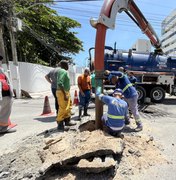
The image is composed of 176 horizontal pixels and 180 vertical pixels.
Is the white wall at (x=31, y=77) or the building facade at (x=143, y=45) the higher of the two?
the building facade at (x=143, y=45)

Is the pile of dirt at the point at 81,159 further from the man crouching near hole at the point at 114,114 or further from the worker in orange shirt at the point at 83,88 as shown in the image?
the worker in orange shirt at the point at 83,88

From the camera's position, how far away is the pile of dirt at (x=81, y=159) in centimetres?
307

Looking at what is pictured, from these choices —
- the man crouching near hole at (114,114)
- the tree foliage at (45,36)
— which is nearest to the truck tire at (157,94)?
the man crouching near hole at (114,114)

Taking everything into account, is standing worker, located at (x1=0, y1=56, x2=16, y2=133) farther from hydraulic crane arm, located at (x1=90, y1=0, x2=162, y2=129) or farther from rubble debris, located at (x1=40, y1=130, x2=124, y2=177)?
hydraulic crane arm, located at (x1=90, y1=0, x2=162, y2=129)

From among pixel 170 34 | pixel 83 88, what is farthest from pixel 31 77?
pixel 170 34

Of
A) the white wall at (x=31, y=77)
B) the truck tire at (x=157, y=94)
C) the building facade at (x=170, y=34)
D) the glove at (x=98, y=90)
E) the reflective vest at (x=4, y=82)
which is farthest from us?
the building facade at (x=170, y=34)

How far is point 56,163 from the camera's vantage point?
3.07 m

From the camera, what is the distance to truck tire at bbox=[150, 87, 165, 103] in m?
11.1

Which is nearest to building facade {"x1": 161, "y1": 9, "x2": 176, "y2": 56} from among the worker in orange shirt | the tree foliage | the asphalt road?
the tree foliage

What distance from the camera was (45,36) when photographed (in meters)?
23.3

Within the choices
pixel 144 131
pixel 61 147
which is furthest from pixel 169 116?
pixel 61 147

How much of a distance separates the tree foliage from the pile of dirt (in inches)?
628

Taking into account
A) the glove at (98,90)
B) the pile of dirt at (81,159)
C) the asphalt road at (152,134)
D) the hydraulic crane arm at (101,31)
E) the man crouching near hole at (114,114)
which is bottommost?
the asphalt road at (152,134)

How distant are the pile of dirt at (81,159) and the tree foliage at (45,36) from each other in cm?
1596
